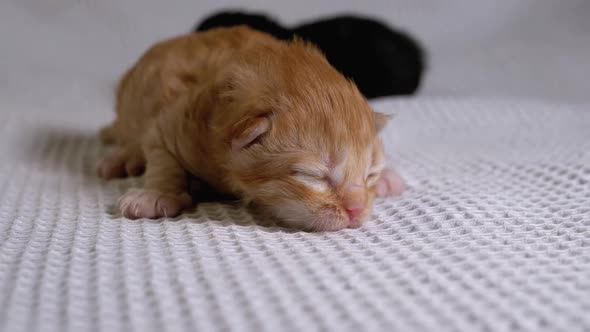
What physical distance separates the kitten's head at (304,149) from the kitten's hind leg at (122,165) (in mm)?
498

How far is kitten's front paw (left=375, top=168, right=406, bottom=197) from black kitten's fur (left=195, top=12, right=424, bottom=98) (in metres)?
0.96

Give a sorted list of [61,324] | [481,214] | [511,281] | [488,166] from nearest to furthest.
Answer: [61,324], [511,281], [481,214], [488,166]

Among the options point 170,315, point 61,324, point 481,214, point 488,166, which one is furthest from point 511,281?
point 488,166

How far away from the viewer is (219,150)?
1.11m

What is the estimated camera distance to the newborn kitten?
1005mm

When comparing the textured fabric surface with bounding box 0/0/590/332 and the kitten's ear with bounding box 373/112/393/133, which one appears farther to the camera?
the kitten's ear with bounding box 373/112/393/133

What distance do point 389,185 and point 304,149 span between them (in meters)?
0.34

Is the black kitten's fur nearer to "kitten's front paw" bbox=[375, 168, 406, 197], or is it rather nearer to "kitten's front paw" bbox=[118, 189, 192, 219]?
"kitten's front paw" bbox=[375, 168, 406, 197]

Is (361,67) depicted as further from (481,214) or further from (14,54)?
(14,54)

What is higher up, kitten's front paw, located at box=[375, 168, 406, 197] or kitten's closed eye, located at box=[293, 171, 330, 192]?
kitten's closed eye, located at box=[293, 171, 330, 192]

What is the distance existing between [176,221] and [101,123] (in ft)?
3.89

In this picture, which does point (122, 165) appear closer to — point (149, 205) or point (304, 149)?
point (149, 205)

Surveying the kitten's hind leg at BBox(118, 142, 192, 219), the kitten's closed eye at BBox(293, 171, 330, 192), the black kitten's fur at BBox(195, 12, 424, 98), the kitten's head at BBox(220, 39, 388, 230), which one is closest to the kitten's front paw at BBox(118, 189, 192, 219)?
the kitten's hind leg at BBox(118, 142, 192, 219)

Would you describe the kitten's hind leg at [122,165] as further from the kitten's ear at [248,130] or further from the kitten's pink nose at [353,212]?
the kitten's pink nose at [353,212]
